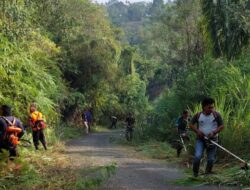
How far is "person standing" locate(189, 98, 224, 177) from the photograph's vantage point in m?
10.4

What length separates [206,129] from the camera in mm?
10484

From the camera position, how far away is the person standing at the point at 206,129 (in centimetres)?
1038

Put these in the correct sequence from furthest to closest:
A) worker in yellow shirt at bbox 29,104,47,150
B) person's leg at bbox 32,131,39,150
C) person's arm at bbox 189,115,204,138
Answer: person's leg at bbox 32,131,39,150 < worker in yellow shirt at bbox 29,104,47,150 < person's arm at bbox 189,115,204,138

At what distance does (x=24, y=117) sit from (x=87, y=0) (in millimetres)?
32666

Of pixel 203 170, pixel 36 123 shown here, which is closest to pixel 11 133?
pixel 203 170

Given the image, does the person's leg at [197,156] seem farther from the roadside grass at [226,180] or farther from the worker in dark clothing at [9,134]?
the worker in dark clothing at [9,134]

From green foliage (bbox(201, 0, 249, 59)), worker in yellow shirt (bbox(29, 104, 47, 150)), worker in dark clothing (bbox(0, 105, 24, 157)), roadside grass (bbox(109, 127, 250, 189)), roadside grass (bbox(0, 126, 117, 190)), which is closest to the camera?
roadside grass (bbox(0, 126, 117, 190))

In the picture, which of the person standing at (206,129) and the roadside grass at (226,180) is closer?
the roadside grass at (226,180)

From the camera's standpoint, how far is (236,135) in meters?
13.3

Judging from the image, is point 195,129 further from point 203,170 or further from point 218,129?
point 203,170

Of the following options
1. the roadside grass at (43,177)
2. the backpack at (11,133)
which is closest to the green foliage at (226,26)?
the roadside grass at (43,177)

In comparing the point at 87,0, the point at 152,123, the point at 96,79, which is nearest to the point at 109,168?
the point at 152,123

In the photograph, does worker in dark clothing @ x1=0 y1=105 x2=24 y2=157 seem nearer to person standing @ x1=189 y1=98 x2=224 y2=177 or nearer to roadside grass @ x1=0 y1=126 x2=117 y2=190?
roadside grass @ x1=0 y1=126 x2=117 y2=190

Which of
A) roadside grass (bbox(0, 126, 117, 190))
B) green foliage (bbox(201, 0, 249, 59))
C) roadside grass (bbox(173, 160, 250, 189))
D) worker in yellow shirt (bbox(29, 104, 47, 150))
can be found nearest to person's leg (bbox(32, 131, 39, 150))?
worker in yellow shirt (bbox(29, 104, 47, 150))
